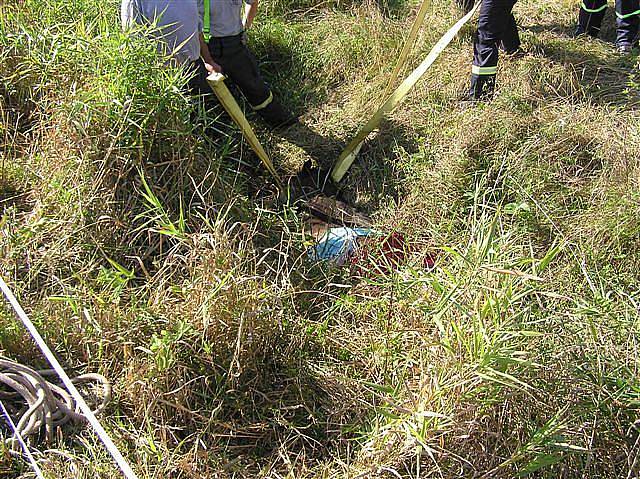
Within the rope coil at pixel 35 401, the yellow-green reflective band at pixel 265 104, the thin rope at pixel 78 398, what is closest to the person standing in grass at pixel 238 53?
the yellow-green reflective band at pixel 265 104

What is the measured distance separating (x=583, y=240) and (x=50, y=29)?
3105mm

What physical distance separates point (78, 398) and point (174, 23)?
211 cm

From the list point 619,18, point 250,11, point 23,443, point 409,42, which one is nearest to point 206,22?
point 250,11

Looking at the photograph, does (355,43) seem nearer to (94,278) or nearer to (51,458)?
(94,278)

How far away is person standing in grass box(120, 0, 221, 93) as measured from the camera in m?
3.41

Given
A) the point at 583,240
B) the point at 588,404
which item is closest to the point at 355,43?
the point at 583,240

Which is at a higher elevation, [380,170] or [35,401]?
[35,401]

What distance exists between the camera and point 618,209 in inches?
126

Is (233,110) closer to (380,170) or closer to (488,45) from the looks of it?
(380,170)

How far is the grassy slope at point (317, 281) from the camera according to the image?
226 centimetres

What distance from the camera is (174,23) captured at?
343 cm

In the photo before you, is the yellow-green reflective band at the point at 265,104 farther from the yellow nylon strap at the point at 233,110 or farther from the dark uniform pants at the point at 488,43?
the dark uniform pants at the point at 488,43

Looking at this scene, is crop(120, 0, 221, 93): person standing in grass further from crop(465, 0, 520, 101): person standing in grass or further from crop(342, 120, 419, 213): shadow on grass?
crop(465, 0, 520, 101): person standing in grass

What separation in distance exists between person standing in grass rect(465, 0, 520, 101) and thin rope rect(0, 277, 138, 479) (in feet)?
10.1
